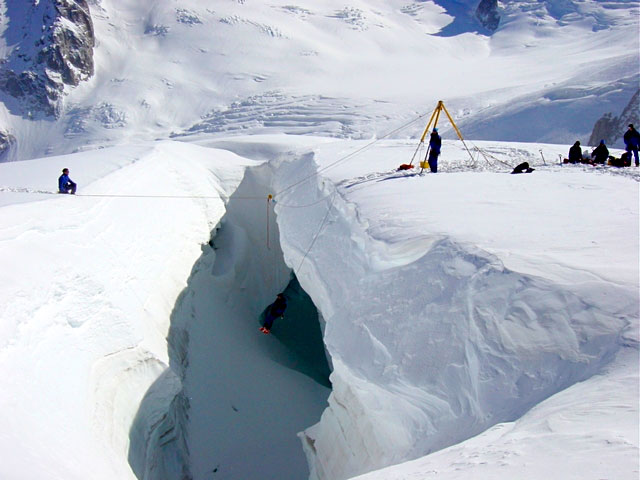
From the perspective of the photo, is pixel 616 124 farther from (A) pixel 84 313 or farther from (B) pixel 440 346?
(A) pixel 84 313

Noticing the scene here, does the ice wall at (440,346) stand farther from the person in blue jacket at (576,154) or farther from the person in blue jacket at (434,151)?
the person in blue jacket at (576,154)

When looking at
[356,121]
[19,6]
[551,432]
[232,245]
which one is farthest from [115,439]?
[19,6]

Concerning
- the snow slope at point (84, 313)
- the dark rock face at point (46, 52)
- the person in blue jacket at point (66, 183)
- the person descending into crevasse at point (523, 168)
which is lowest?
the snow slope at point (84, 313)

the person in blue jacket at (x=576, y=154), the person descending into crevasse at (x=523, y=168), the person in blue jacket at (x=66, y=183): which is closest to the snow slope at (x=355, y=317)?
the person descending into crevasse at (x=523, y=168)

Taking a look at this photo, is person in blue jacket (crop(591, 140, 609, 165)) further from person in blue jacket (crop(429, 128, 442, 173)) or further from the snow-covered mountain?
person in blue jacket (crop(429, 128, 442, 173))

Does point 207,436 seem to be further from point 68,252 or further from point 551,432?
point 551,432

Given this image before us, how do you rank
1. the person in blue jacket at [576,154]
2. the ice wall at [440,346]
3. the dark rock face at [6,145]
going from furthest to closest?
Answer: the dark rock face at [6,145], the person in blue jacket at [576,154], the ice wall at [440,346]
